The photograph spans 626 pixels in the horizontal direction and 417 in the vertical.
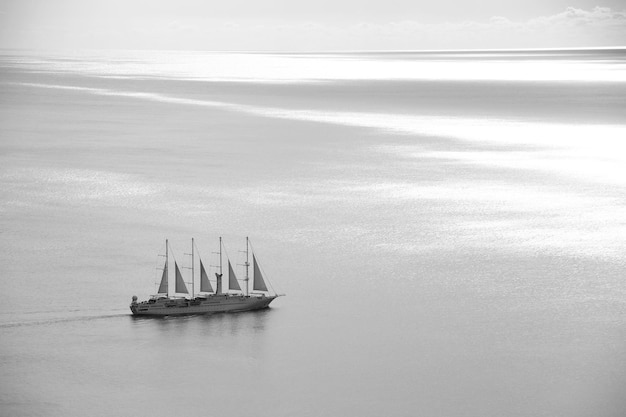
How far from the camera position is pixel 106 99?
150 m

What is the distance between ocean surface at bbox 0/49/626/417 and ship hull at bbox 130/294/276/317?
0.57 metres

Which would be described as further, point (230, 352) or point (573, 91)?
point (573, 91)

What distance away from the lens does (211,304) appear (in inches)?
1607

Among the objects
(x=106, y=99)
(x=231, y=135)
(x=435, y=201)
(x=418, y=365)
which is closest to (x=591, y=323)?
(x=418, y=365)

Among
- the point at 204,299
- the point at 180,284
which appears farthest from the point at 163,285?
the point at 204,299

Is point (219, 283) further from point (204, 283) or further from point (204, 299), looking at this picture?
point (204, 299)

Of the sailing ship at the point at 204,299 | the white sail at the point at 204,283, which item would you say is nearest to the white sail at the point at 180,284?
the sailing ship at the point at 204,299

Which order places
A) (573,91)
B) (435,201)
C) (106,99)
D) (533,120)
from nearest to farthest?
(435,201), (533,120), (106,99), (573,91)

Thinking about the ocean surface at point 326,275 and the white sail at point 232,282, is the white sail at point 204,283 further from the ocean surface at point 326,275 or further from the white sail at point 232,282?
the ocean surface at point 326,275

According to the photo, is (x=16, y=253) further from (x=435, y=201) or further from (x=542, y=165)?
(x=542, y=165)

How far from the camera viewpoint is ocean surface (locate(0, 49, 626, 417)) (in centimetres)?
3256

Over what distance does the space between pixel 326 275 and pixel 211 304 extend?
5.96 metres

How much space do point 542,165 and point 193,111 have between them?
194 ft

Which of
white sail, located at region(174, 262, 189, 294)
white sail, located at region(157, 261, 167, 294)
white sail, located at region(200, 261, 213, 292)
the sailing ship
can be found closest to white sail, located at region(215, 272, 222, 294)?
the sailing ship
